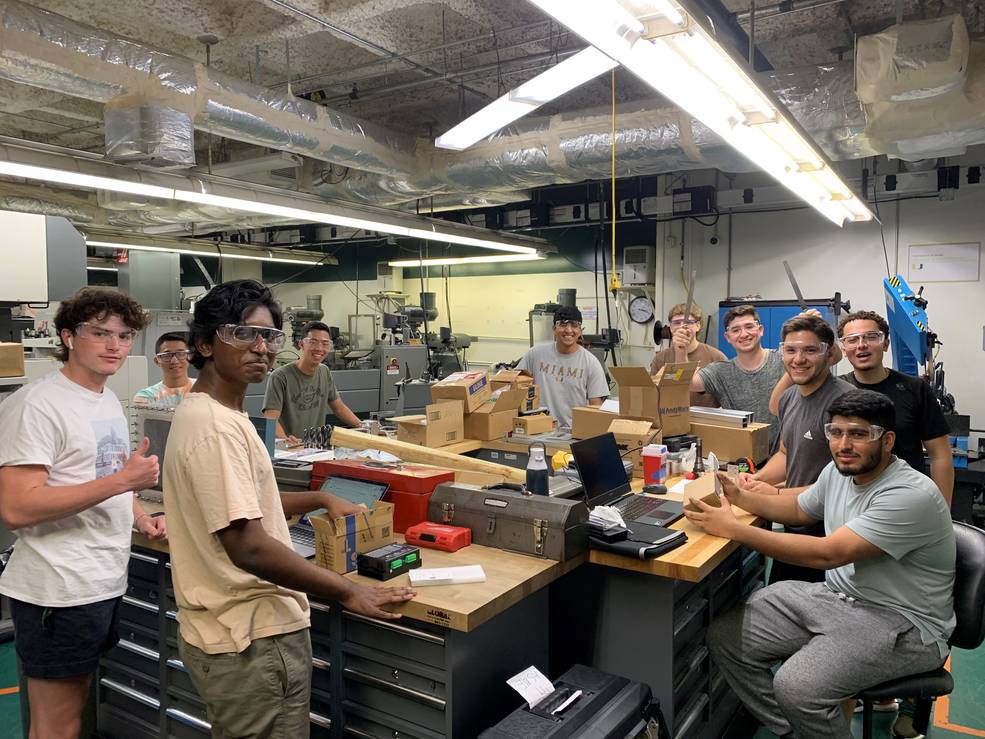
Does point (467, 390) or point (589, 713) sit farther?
point (467, 390)

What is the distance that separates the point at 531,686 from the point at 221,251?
7205 mm

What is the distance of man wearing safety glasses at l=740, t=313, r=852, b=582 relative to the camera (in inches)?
104

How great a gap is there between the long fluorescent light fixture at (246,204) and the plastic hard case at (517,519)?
9.12 ft

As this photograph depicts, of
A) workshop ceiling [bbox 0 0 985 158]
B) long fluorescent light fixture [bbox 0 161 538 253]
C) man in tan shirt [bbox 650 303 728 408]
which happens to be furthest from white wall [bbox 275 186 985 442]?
man in tan shirt [bbox 650 303 728 408]

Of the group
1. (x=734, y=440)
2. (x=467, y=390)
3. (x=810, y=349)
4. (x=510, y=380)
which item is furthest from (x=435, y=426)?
(x=810, y=349)

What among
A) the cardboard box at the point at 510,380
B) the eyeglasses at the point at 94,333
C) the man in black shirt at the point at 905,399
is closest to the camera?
the eyeglasses at the point at 94,333

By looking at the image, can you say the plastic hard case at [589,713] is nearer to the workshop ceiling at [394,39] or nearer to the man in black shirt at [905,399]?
the man in black shirt at [905,399]

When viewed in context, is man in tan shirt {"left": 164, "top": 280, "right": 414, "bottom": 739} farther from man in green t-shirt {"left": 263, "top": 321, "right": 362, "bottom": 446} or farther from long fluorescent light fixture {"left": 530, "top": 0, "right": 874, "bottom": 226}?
man in green t-shirt {"left": 263, "top": 321, "right": 362, "bottom": 446}

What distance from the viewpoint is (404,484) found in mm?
2324

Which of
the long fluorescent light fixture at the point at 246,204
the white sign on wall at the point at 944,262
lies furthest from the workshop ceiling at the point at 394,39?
the white sign on wall at the point at 944,262

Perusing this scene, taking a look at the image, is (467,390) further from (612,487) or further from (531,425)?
(612,487)

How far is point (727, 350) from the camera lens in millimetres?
6246

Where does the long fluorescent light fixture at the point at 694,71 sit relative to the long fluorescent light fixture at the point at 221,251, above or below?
below

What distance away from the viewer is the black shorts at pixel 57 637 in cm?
183
